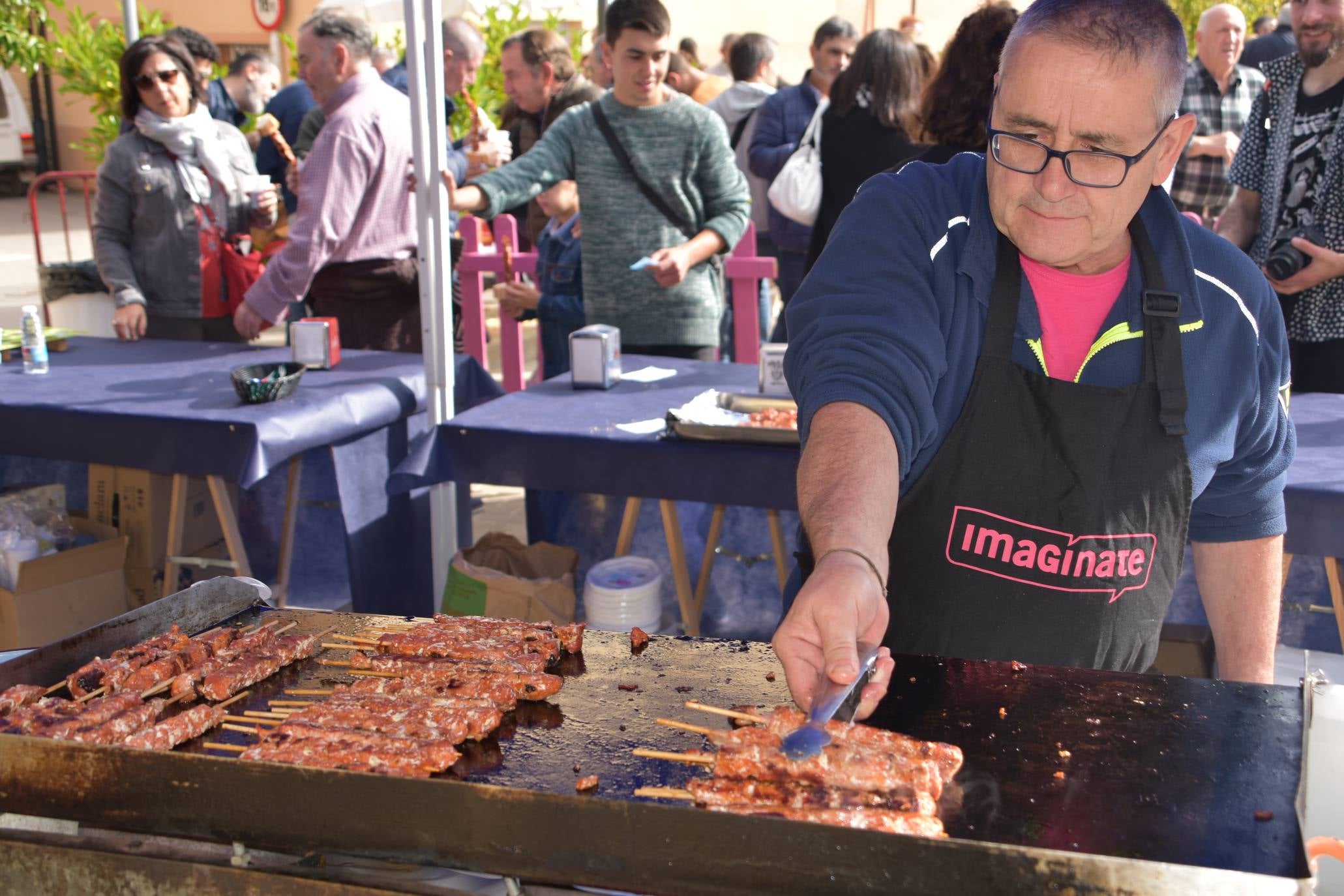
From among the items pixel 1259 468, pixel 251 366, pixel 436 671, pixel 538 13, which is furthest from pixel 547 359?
pixel 538 13

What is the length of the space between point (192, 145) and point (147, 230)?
1.53 ft

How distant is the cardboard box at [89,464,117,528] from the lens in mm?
4742

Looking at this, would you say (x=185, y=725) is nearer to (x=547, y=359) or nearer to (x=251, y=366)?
(x=251, y=366)

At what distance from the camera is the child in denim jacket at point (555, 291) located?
18.4ft

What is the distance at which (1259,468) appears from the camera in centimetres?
213

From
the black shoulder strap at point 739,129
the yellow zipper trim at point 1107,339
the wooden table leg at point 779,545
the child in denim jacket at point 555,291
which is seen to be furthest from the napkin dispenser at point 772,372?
the black shoulder strap at point 739,129

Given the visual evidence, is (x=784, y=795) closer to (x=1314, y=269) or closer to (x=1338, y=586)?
(x=1338, y=586)

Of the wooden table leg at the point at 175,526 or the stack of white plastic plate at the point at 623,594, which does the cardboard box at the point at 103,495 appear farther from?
the stack of white plastic plate at the point at 623,594

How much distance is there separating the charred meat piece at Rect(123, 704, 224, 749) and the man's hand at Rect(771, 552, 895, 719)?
3.62 feet

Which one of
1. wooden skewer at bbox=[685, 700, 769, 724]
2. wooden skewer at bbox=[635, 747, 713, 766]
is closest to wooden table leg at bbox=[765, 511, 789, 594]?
wooden skewer at bbox=[685, 700, 769, 724]

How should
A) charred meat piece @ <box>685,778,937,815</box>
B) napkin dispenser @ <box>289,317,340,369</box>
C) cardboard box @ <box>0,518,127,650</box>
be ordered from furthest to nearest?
napkin dispenser @ <box>289,317,340,369</box> → cardboard box @ <box>0,518,127,650</box> → charred meat piece @ <box>685,778,937,815</box>

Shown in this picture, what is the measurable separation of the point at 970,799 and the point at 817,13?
18.6 meters

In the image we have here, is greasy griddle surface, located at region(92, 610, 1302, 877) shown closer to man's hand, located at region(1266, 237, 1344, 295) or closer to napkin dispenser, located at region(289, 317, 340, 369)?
napkin dispenser, located at region(289, 317, 340, 369)

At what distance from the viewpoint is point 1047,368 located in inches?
78.4
